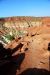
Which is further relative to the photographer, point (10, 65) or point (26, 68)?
point (10, 65)

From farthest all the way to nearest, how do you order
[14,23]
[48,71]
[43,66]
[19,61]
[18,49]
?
[14,23]
[18,49]
[19,61]
[43,66]
[48,71]

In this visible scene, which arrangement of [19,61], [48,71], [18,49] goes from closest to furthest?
[48,71] < [19,61] < [18,49]

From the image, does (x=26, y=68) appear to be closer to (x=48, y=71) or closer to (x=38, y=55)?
(x=48, y=71)

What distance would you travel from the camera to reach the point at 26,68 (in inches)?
387

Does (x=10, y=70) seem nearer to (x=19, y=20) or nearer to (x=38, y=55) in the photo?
(x=38, y=55)

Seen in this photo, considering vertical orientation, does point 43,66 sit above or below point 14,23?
above

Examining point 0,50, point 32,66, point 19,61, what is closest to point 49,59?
point 32,66

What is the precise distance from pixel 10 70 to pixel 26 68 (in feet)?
4.08

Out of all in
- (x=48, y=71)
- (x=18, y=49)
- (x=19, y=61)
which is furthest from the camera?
(x=18, y=49)

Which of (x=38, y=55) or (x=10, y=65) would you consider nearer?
(x=10, y=65)

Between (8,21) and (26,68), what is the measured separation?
47.0 metres

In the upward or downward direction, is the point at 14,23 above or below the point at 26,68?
below

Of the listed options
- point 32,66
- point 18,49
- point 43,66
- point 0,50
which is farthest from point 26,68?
point 18,49

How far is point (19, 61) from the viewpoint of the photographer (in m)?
11.6
